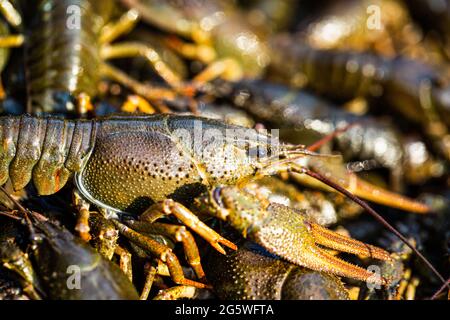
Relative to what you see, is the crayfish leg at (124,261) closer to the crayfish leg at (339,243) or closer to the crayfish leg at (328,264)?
the crayfish leg at (328,264)

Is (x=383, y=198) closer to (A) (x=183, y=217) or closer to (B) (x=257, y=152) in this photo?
(B) (x=257, y=152)

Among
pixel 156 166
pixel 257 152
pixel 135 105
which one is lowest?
pixel 156 166

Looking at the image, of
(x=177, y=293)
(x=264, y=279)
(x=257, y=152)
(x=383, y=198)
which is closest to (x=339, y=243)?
(x=264, y=279)

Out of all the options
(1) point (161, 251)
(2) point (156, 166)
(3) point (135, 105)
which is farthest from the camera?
(3) point (135, 105)

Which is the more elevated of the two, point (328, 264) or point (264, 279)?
A: point (328, 264)

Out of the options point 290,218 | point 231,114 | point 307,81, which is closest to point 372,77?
point 307,81
